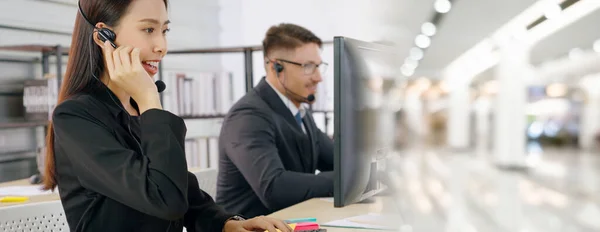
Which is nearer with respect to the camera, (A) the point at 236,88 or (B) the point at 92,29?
(B) the point at 92,29

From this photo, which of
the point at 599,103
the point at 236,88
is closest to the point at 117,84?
the point at 236,88

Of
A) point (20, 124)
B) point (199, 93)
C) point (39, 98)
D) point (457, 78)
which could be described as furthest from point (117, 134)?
point (457, 78)

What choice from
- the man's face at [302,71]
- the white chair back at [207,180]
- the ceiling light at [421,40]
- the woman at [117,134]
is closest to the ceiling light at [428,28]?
the ceiling light at [421,40]

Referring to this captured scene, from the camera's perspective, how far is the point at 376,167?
1683 millimetres

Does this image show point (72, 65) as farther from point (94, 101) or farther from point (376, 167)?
point (376, 167)

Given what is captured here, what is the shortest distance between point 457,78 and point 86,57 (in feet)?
107

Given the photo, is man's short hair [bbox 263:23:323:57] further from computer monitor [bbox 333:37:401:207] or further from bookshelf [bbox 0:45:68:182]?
bookshelf [bbox 0:45:68:182]

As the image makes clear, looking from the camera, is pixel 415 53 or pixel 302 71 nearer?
pixel 302 71

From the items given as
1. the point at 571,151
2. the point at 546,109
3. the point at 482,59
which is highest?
the point at 482,59

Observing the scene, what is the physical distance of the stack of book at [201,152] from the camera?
4523 millimetres

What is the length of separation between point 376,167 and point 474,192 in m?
10.2

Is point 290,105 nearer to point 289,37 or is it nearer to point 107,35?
point 289,37

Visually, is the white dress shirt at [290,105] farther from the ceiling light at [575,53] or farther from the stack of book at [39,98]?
the ceiling light at [575,53]

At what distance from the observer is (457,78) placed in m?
32.6
